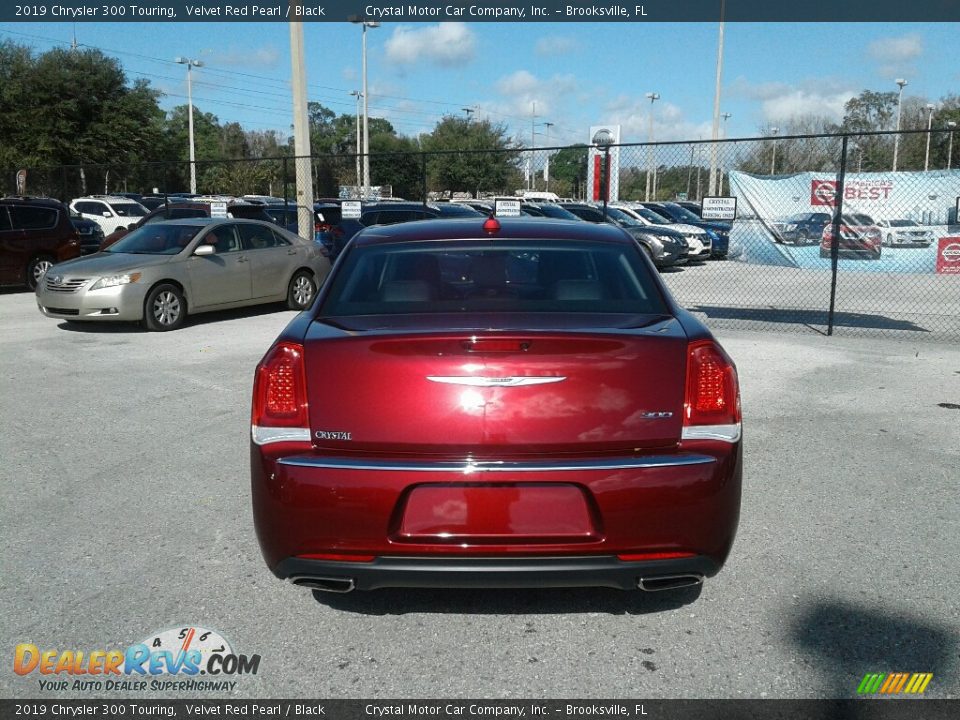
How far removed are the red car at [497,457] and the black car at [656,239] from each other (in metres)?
16.6

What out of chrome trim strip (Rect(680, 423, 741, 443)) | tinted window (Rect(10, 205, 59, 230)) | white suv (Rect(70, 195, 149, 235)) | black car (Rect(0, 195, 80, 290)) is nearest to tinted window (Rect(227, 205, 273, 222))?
black car (Rect(0, 195, 80, 290))

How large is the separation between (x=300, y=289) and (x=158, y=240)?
7.74 feet

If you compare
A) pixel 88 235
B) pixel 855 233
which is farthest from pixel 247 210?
pixel 855 233

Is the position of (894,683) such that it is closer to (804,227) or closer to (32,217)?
(804,227)

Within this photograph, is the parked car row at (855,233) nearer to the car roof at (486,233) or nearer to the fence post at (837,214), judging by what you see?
the fence post at (837,214)

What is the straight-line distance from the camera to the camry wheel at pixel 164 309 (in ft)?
36.7

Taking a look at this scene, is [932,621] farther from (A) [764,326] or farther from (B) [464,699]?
(A) [764,326]

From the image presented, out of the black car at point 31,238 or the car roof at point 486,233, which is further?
the black car at point 31,238

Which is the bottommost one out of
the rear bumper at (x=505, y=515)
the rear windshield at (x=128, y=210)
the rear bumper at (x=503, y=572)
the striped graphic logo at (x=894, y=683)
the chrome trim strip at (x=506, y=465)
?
the striped graphic logo at (x=894, y=683)

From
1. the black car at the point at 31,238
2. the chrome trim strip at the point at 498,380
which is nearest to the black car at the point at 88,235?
the black car at the point at 31,238

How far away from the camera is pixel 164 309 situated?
11375mm

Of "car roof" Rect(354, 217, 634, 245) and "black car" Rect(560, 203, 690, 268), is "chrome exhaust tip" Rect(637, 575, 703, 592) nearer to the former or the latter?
"car roof" Rect(354, 217, 634, 245)

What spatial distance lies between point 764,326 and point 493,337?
9754 mm

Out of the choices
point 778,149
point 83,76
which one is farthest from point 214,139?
point 778,149
